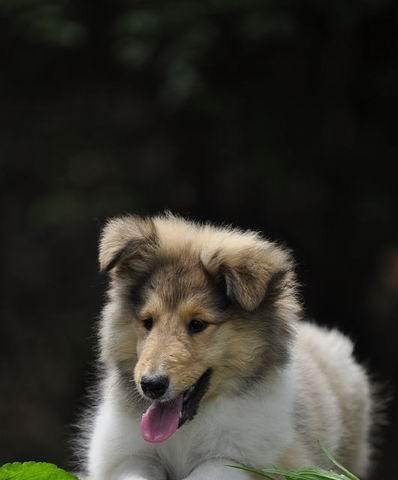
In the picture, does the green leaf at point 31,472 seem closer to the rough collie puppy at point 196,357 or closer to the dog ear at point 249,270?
the rough collie puppy at point 196,357

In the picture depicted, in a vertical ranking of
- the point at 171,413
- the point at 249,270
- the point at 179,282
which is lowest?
the point at 171,413

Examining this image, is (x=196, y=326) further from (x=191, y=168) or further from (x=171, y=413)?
(x=191, y=168)

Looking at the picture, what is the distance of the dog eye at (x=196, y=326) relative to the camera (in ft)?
18.4

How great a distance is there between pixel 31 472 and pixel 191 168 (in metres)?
7.00

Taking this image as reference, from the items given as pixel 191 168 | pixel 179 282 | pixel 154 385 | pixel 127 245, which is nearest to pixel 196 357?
pixel 154 385

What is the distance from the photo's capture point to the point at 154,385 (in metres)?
5.32

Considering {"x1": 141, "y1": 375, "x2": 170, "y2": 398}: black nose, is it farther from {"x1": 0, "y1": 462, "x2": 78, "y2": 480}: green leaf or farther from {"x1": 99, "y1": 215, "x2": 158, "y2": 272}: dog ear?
{"x1": 99, "y1": 215, "x2": 158, "y2": 272}: dog ear

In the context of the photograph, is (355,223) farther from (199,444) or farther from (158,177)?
(199,444)

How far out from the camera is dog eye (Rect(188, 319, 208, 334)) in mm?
5594

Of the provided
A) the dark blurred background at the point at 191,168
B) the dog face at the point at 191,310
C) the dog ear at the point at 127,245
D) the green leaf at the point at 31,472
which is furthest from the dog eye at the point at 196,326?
the dark blurred background at the point at 191,168

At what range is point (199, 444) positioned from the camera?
586 centimetres

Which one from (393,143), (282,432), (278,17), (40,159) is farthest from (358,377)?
(40,159)

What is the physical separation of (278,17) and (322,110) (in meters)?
1.50

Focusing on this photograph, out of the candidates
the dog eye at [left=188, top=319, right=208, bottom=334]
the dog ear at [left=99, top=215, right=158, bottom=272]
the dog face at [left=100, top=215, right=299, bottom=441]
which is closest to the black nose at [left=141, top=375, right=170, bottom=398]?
the dog face at [left=100, top=215, right=299, bottom=441]
